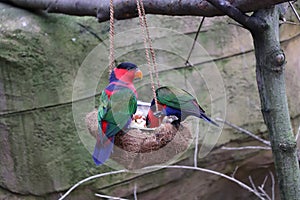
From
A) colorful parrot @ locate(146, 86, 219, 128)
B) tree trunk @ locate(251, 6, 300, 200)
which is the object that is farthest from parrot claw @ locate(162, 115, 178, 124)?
tree trunk @ locate(251, 6, 300, 200)

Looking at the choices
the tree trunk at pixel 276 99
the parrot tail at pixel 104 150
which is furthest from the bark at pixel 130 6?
the parrot tail at pixel 104 150

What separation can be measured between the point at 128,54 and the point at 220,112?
53 centimetres

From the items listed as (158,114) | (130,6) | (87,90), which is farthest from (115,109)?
(87,90)

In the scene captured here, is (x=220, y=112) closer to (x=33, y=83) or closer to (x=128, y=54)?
(x=128, y=54)

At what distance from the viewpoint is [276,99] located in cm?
129

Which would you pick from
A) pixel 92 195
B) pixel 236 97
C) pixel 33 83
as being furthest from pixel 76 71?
pixel 236 97

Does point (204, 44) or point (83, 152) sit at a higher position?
point (204, 44)

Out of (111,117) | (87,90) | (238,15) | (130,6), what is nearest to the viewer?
(238,15)

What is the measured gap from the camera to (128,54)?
6.99 feet

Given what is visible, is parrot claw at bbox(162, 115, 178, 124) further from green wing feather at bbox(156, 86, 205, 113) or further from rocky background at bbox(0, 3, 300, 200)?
rocky background at bbox(0, 3, 300, 200)

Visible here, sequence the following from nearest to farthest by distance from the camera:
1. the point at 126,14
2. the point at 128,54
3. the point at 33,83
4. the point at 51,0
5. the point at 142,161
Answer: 1. the point at 142,161
2. the point at 126,14
3. the point at 51,0
4. the point at 33,83
5. the point at 128,54

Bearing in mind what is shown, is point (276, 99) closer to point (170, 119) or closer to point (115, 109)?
point (170, 119)

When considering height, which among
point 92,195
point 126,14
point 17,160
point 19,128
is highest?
point 126,14

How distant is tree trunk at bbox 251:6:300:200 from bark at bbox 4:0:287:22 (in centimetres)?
14
